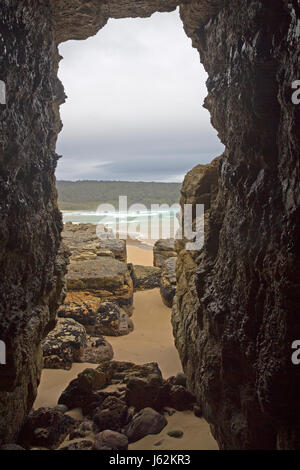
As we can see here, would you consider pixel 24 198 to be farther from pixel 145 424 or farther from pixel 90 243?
pixel 90 243

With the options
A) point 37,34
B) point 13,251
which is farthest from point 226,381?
point 37,34

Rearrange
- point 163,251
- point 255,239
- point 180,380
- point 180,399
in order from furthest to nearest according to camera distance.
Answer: point 163,251 < point 180,380 < point 180,399 < point 255,239

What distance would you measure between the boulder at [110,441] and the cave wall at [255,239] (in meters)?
0.83

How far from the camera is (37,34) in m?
3.05

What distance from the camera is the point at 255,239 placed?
2.44m

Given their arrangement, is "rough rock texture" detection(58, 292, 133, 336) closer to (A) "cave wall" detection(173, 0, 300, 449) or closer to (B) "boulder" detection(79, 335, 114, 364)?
(B) "boulder" detection(79, 335, 114, 364)

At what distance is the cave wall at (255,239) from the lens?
196 cm

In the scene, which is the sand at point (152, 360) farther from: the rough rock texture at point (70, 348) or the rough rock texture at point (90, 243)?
the rough rock texture at point (90, 243)

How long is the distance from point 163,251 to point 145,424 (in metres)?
8.91

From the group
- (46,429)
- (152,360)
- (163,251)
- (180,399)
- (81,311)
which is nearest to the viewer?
(46,429)

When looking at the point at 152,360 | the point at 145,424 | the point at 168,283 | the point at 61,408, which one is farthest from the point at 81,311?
the point at 145,424

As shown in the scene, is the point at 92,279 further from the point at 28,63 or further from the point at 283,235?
the point at 283,235

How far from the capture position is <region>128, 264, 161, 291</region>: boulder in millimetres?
9875

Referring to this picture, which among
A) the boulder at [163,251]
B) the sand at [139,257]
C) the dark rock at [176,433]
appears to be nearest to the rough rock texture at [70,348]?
the dark rock at [176,433]
